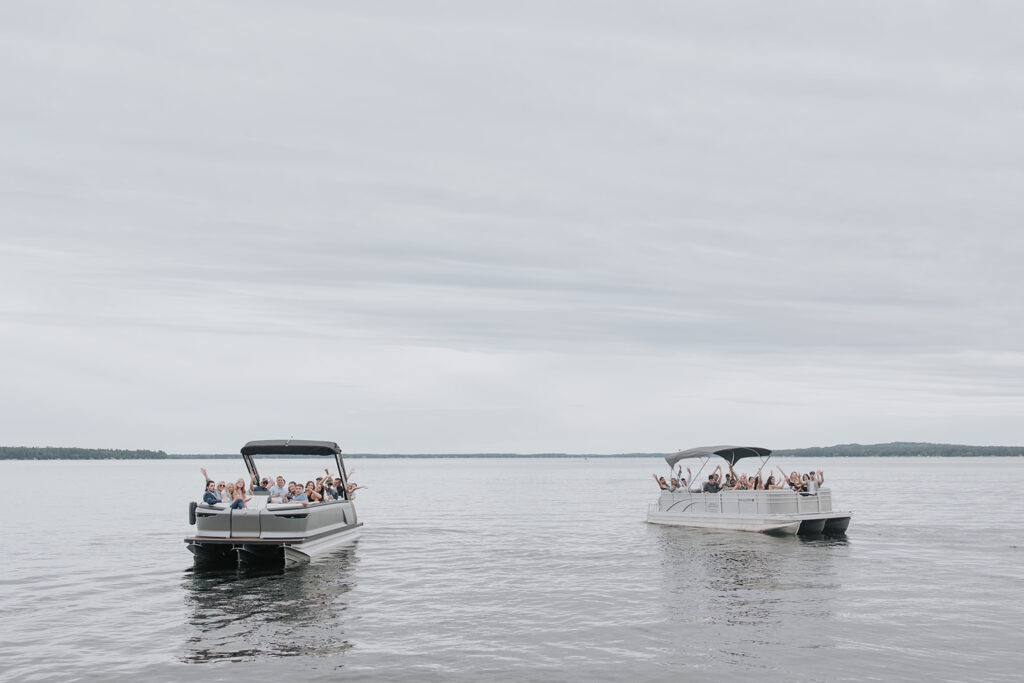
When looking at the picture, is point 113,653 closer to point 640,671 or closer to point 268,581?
point 268,581

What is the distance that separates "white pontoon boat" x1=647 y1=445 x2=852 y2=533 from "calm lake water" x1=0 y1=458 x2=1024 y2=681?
77 centimetres

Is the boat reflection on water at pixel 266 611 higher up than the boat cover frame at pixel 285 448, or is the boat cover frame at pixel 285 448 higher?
the boat cover frame at pixel 285 448

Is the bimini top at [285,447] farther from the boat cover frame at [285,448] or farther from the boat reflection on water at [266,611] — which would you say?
the boat reflection on water at [266,611]

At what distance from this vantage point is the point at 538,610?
19.6 m

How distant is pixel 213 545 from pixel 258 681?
11.8 meters

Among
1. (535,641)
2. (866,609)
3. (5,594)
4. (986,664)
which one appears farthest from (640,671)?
(5,594)

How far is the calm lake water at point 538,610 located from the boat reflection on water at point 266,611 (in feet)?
0.28

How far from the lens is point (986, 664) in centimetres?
1457

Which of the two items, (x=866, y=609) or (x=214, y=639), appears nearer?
(x=214, y=639)

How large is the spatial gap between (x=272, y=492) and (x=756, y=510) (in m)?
18.8

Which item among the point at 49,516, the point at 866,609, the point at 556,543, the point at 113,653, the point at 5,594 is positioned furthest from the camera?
the point at 49,516

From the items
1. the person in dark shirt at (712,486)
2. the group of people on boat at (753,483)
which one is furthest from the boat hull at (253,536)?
the person in dark shirt at (712,486)

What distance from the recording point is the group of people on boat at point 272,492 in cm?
2548

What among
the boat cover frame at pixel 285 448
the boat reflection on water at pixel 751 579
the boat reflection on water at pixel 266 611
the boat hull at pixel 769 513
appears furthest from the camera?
the boat hull at pixel 769 513
